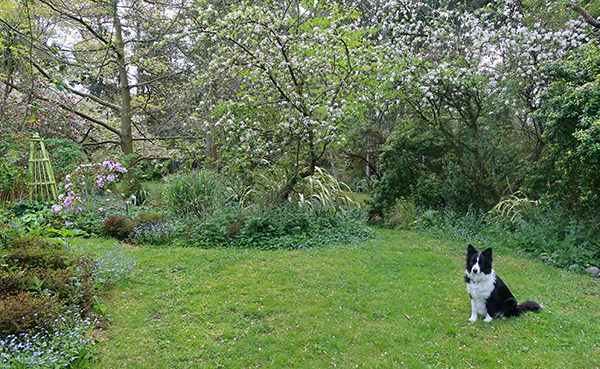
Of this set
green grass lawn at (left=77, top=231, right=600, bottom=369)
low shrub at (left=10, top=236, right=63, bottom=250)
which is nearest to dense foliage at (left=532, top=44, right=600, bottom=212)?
green grass lawn at (left=77, top=231, right=600, bottom=369)

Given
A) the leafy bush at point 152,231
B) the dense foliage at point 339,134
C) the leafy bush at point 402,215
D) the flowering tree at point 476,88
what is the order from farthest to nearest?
the leafy bush at point 402,215, the flowering tree at point 476,88, the leafy bush at point 152,231, the dense foliage at point 339,134

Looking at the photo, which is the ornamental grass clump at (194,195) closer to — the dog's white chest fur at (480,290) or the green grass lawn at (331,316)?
the green grass lawn at (331,316)

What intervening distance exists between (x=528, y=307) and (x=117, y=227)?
6.08 m

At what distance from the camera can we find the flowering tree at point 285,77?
5703 mm

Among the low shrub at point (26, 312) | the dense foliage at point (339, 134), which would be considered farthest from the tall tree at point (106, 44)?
Result: the low shrub at point (26, 312)

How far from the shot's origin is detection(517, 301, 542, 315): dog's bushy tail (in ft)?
10.5

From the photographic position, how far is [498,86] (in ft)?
20.3

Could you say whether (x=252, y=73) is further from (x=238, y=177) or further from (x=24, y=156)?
(x=24, y=156)

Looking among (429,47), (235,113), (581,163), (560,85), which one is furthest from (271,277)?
(429,47)

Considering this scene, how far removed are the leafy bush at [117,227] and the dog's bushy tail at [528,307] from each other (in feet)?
18.8

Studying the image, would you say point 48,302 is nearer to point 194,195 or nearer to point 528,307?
point 194,195

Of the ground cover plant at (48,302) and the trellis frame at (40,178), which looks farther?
the trellis frame at (40,178)

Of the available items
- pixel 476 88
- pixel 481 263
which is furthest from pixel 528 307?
pixel 476 88

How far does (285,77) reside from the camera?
623 centimetres
